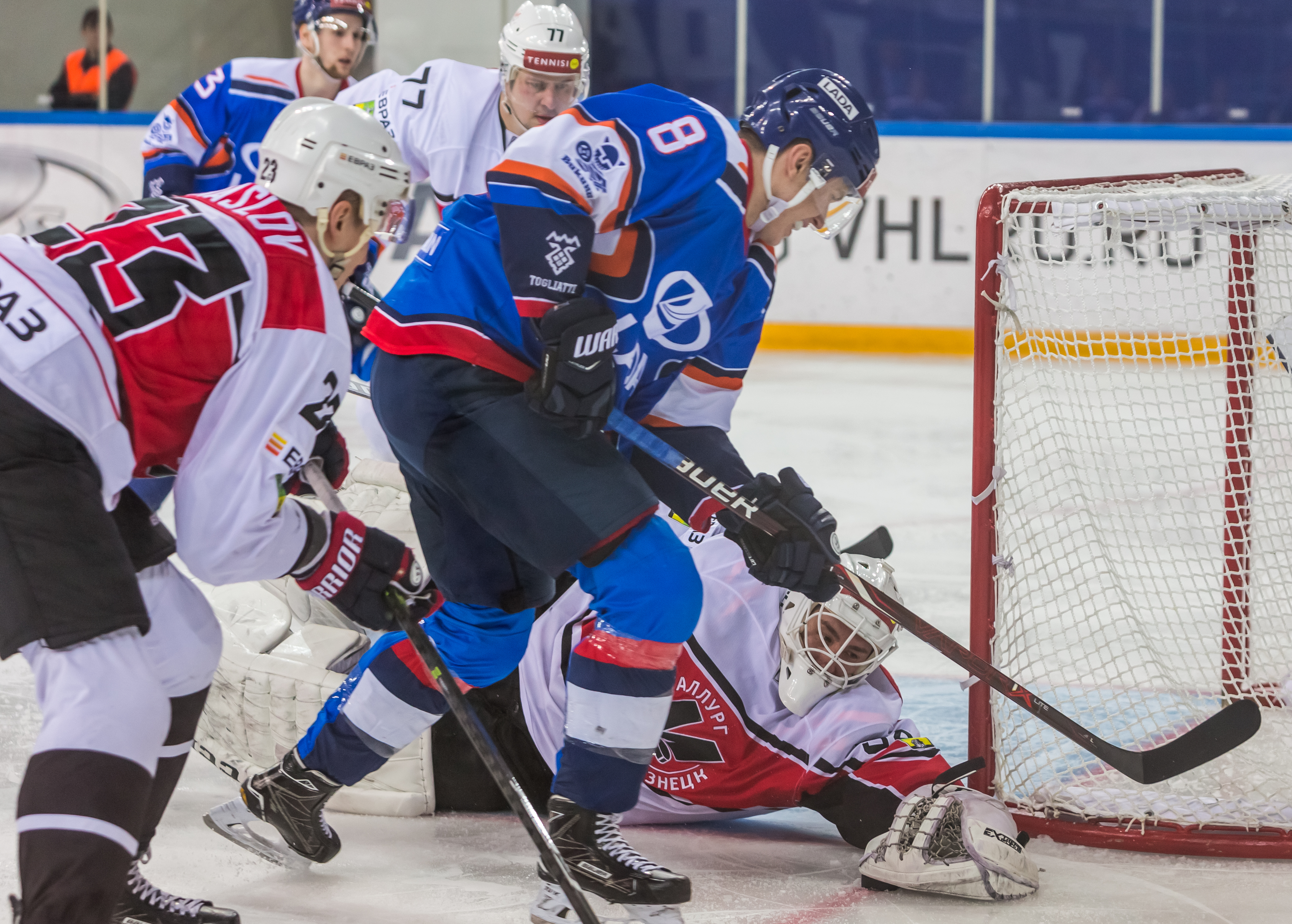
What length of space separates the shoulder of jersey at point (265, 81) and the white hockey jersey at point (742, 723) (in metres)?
2.05

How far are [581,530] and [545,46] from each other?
158cm

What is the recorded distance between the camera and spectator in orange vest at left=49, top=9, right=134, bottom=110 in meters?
8.25

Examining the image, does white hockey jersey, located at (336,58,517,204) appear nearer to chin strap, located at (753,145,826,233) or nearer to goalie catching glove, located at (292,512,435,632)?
chin strap, located at (753,145,826,233)

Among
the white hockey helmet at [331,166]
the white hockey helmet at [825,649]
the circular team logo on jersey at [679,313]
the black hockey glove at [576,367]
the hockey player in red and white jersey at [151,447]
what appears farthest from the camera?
the white hockey helmet at [825,649]

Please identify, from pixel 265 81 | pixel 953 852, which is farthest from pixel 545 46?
pixel 953 852

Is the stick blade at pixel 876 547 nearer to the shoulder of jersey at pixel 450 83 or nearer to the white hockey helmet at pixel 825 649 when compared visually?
the white hockey helmet at pixel 825 649

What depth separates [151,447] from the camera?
5.17ft

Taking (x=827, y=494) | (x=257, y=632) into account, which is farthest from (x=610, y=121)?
(x=827, y=494)

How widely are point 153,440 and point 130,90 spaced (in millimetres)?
7379

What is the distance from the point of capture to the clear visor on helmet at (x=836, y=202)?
77.8 inches

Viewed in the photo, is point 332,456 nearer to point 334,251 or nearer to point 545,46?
point 334,251

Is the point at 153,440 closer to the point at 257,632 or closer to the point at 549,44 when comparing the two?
the point at 257,632

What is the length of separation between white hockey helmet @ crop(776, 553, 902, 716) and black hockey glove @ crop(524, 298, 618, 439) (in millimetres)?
511

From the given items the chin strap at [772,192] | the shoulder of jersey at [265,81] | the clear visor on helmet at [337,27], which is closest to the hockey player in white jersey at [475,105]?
the clear visor on helmet at [337,27]
